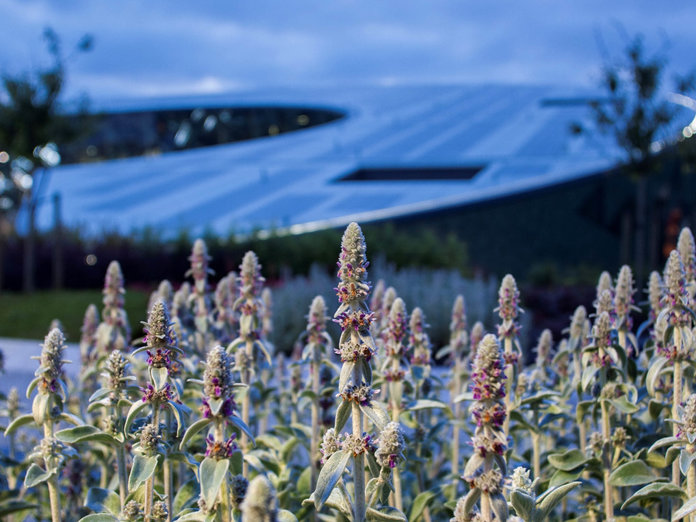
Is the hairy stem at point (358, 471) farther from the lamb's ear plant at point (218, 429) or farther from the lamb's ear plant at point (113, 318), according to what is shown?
the lamb's ear plant at point (113, 318)

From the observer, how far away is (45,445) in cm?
257

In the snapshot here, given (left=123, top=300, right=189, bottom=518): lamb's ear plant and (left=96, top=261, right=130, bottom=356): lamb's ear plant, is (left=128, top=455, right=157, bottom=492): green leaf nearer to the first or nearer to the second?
(left=123, top=300, right=189, bottom=518): lamb's ear plant

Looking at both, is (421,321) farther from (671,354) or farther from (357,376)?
(357,376)

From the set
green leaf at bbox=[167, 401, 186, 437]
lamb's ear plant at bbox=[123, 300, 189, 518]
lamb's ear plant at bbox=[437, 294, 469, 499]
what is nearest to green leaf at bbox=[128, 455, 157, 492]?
lamb's ear plant at bbox=[123, 300, 189, 518]

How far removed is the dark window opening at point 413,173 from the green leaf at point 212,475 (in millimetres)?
18949

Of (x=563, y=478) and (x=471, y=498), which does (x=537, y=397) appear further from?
(x=471, y=498)

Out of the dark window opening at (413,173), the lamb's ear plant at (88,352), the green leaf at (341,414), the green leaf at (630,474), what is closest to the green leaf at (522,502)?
the green leaf at (341,414)

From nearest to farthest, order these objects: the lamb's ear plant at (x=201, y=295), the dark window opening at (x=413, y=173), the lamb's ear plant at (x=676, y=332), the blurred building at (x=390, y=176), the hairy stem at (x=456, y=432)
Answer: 1. the lamb's ear plant at (x=676, y=332)
2. the hairy stem at (x=456, y=432)
3. the lamb's ear plant at (x=201, y=295)
4. the blurred building at (x=390, y=176)
5. the dark window opening at (x=413, y=173)

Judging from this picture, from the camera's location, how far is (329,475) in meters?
2.06

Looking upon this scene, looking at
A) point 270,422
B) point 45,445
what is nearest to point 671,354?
point 45,445

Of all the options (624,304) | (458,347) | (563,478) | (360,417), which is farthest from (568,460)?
(360,417)

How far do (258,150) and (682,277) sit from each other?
24.2 m

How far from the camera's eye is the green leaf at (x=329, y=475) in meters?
2.02

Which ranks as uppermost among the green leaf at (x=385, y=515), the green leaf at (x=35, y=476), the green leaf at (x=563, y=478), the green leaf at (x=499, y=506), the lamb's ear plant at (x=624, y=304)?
the lamb's ear plant at (x=624, y=304)
